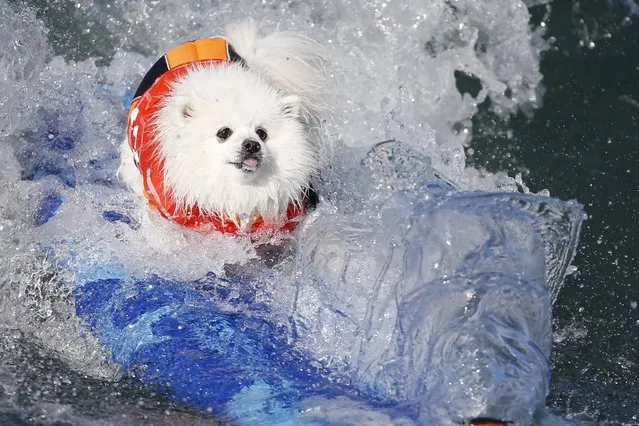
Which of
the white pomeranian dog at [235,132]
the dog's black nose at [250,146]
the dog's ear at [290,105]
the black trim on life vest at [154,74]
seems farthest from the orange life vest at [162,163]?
the dog's black nose at [250,146]

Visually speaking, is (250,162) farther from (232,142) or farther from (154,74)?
(154,74)

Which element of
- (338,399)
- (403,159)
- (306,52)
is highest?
(306,52)

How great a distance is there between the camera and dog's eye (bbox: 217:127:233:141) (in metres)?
3.47

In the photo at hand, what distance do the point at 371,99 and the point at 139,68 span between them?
1.34m

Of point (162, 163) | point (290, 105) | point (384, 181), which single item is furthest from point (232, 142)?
point (384, 181)

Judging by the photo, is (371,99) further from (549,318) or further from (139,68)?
(549,318)

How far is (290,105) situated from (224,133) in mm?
307

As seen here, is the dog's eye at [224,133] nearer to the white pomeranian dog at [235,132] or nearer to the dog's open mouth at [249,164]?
the white pomeranian dog at [235,132]

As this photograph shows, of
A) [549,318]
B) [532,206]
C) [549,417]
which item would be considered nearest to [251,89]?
[532,206]

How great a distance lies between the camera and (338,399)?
3.21m

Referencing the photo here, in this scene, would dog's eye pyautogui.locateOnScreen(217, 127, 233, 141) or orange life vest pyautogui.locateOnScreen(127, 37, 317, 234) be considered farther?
orange life vest pyautogui.locateOnScreen(127, 37, 317, 234)

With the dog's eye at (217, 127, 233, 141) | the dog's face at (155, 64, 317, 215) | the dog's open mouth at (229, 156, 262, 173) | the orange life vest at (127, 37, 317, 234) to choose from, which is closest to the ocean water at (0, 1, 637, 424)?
the orange life vest at (127, 37, 317, 234)

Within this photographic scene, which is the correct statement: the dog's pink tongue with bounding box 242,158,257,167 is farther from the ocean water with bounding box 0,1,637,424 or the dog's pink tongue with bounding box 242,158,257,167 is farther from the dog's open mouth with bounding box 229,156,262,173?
the ocean water with bounding box 0,1,637,424

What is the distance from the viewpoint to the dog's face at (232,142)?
347 centimetres
